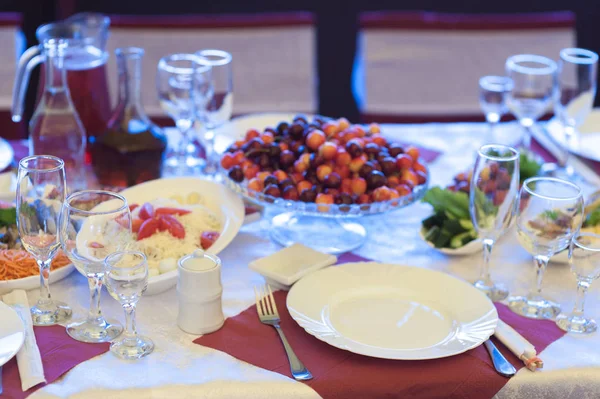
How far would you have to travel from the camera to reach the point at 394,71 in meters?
2.84

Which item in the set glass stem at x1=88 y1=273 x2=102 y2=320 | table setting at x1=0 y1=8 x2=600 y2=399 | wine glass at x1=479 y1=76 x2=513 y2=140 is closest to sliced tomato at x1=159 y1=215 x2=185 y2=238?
table setting at x1=0 y1=8 x2=600 y2=399

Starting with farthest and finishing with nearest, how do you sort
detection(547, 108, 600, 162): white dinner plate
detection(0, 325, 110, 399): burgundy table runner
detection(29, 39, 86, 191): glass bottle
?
detection(547, 108, 600, 162): white dinner plate
detection(29, 39, 86, 191): glass bottle
detection(0, 325, 110, 399): burgundy table runner

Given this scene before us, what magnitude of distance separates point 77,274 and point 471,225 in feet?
2.39

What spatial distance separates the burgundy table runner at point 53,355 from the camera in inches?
42.2

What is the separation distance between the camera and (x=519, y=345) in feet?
3.89

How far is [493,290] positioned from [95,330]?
2.20ft

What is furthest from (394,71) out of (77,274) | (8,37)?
(77,274)

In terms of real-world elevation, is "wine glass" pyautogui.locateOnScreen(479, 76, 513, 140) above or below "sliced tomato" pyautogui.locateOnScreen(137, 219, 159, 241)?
above

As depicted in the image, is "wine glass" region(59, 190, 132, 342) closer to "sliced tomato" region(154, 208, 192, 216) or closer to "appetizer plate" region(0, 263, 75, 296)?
"appetizer plate" region(0, 263, 75, 296)

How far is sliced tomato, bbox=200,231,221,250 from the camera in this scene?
143 centimetres

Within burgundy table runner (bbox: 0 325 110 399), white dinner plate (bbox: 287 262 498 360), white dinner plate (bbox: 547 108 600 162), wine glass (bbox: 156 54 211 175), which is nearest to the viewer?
burgundy table runner (bbox: 0 325 110 399)

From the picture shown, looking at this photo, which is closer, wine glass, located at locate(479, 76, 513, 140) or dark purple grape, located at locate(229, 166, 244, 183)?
dark purple grape, located at locate(229, 166, 244, 183)

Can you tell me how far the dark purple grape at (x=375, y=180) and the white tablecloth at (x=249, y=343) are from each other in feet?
0.43

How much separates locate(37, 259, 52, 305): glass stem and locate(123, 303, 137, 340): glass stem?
0.16m
